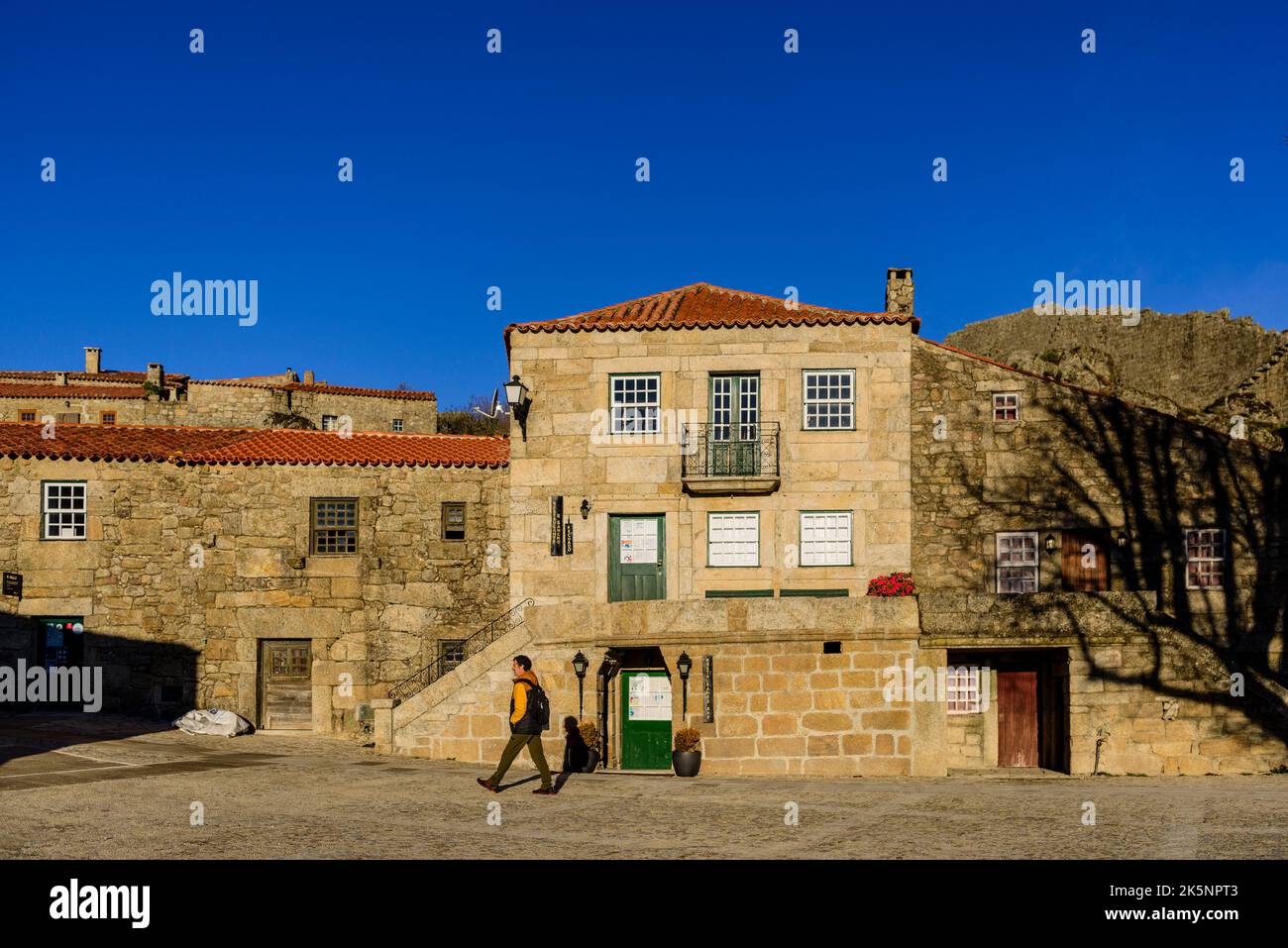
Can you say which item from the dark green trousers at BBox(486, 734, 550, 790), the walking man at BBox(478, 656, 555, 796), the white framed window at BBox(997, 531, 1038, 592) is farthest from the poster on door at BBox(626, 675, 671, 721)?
the white framed window at BBox(997, 531, 1038, 592)

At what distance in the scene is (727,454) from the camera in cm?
2472

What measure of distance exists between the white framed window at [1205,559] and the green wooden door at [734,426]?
857 centimetres

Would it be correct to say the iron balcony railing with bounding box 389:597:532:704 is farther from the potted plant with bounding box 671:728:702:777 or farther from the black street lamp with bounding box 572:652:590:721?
the potted plant with bounding box 671:728:702:777

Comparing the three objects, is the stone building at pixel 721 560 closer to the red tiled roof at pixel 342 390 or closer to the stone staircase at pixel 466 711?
the stone staircase at pixel 466 711

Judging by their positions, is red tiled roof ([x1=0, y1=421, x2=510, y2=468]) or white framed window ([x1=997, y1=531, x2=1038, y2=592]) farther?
red tiled roof ([x1=0, y1=421, x2=510, y2=468])

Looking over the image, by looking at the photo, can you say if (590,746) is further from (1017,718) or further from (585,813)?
(1017,718)

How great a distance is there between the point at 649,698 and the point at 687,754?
2.78 m

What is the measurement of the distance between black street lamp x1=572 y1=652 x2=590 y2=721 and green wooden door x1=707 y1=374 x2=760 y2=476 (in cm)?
528

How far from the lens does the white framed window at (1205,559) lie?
24.2 meters

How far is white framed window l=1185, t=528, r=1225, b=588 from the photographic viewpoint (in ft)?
79.3

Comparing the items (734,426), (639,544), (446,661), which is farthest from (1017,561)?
(446,661)

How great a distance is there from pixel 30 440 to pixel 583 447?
1215 centimetres
